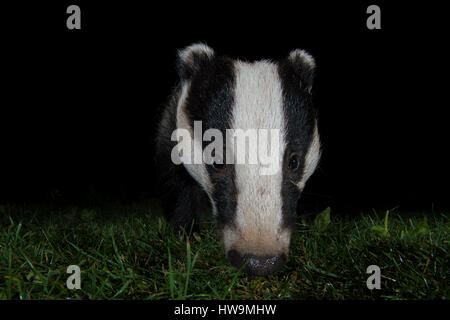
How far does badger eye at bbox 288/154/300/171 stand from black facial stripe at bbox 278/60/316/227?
24 millimetres

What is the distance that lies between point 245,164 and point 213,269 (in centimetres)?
54

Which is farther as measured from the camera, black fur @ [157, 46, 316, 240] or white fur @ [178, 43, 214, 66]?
white fur @ [178, 43, 214, 66]

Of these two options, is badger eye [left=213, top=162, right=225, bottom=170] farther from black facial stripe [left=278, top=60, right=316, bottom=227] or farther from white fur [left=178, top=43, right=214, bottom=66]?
white fur [left=178, top=43, right=214, bottom=66]

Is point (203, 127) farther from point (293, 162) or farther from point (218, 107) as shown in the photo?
point (293, 162)

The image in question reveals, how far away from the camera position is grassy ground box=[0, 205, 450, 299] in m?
1.64

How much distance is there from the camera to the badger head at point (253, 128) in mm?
1903

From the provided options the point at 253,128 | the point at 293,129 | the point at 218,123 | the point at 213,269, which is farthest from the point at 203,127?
A: the point at 213,269

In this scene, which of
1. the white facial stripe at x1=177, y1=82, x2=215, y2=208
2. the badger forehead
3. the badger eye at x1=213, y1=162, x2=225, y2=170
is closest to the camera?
the badger forehead

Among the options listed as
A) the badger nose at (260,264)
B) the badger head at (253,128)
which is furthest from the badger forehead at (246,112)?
the badger nose at (260,264)

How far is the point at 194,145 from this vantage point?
2.46 m

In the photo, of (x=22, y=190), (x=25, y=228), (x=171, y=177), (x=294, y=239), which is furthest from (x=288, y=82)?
(x=22, y=190)

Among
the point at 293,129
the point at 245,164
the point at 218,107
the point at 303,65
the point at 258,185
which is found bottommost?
the point at 258,185

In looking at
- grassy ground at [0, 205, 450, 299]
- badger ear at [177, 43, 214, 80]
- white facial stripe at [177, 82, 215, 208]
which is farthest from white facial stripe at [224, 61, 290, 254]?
badger ear at [177, 43, 214, 80]

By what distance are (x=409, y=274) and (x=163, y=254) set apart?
3.78ft
